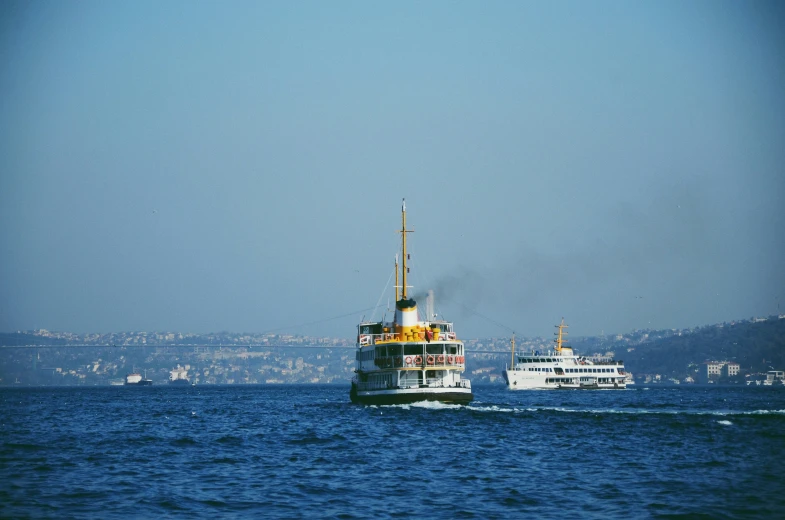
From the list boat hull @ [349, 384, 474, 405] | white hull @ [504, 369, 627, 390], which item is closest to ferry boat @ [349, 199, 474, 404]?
boat hull @ [349, 384, 474, 405]

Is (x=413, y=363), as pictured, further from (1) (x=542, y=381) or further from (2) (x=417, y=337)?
(1) (x=542, y=381)

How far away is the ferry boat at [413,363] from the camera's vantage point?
6212cm

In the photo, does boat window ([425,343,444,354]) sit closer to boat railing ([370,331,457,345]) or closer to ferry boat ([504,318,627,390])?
boat railing ([370,331,457,345])

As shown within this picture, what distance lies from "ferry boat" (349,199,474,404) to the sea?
7.68 meters

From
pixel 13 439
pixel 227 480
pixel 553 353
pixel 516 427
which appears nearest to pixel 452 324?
pixel 516 427

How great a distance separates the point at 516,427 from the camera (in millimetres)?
49344

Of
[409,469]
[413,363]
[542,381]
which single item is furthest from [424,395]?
[542,381]

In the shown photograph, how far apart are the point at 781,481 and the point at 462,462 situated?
11120 millimetres

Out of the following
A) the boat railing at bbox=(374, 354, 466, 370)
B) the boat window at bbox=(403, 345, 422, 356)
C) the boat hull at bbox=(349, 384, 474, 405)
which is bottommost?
the boat hull at bbox=(349, 384, 474, 405)

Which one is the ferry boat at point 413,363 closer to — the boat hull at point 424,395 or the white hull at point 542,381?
the boat hull at point 424,395

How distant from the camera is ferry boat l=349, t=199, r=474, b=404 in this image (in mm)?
62125

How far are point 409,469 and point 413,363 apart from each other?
97.3 feet

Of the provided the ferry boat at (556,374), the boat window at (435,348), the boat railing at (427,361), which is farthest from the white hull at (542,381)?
the boat window at (435,348)

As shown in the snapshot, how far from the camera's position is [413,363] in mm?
62250
